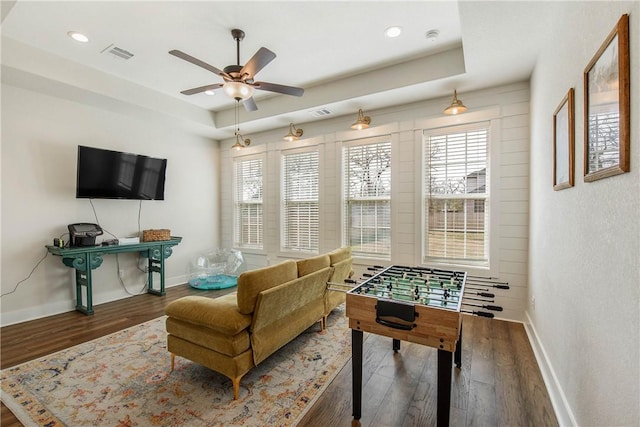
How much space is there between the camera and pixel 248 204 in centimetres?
596

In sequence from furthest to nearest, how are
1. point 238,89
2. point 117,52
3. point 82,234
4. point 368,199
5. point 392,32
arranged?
point 368,199 < point 82,234 < point 117,52 < point 392,32 < point 238,89

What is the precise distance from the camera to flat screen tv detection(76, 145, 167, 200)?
3.94 metres

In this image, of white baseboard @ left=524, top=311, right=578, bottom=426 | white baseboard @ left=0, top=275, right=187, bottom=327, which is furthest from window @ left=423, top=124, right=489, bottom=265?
white baseboard @ left=0, top=275, right=187, bottom=327

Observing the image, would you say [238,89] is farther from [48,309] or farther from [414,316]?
[48,309]

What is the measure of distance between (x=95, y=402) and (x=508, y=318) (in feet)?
13.9

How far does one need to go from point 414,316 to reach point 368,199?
2.95m

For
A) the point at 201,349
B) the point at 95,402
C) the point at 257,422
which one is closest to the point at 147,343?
the point at 95,402

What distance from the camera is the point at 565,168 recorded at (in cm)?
193

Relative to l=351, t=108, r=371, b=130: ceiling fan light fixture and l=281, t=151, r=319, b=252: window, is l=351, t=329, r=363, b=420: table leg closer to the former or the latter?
l=351, t=108, r=371, b=130: ceiling fan light fixture

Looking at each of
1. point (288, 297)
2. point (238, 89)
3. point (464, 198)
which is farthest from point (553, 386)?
point (238, 89)

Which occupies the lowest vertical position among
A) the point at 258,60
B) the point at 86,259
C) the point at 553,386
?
the point at 553,386

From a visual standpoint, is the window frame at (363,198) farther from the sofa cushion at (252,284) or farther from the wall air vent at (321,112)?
the sofa cushion at (252,284)

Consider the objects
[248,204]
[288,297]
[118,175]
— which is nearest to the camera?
[288,297]

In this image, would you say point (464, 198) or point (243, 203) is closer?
point (464, 198)
